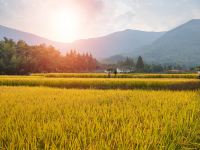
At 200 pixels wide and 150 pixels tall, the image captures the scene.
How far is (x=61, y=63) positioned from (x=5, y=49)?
19210 millimetres

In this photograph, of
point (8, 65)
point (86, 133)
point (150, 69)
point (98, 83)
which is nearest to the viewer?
point (86, 133)

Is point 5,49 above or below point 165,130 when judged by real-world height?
above

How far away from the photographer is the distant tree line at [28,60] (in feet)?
197

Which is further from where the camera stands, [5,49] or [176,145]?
[5,49]

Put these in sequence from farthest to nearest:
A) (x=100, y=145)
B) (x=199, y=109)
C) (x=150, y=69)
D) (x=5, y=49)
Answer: (x=150, y=69), (x=5, y=49), (x=199, y=109), (x=100, y=145)

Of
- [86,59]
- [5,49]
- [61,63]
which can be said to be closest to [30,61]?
[5,49]

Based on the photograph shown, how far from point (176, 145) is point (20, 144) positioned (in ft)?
6.39

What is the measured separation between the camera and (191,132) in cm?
449

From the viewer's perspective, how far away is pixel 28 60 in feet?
209

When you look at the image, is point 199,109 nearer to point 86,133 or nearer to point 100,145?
point 86,133

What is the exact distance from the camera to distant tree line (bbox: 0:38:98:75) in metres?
60.1

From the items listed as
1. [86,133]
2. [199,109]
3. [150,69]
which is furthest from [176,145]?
[150,69]

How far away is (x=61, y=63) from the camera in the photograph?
262 feet

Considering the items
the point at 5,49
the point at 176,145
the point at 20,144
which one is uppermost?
the point at 5,49
